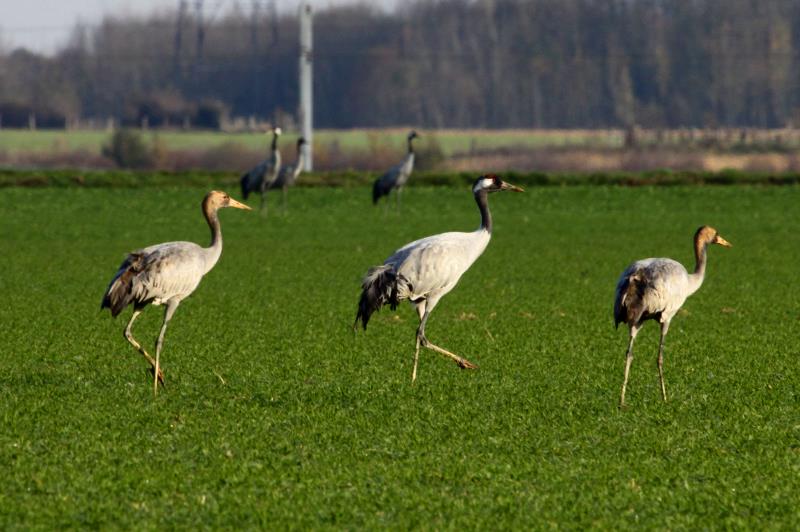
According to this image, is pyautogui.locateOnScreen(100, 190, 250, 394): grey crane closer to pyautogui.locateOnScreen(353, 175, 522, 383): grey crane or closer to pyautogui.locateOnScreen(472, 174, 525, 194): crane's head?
pyautogui.locateOnScreen(353, 175, 522, 383): grey crane

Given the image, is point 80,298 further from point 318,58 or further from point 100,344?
point 318,58

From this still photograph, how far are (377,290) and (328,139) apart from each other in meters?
89.5

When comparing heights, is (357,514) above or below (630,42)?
below

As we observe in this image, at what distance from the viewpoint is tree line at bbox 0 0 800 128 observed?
115 metres

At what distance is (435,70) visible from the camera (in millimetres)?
117812

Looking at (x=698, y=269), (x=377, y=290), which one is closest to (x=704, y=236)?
(x=698, y=269)

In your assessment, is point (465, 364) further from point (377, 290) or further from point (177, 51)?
point (177, 51)

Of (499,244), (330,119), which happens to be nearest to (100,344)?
(499,244)

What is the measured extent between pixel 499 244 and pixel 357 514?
23142mm

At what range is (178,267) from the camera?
40.4 feet

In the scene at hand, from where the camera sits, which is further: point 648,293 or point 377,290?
point 377,290

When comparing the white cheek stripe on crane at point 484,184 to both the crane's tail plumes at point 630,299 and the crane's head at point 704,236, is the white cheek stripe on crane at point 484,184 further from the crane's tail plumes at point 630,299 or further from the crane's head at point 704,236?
the crane's tail plumes at point 630,299

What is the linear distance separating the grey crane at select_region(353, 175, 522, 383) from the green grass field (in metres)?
72.7

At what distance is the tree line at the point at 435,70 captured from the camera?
11519cm
